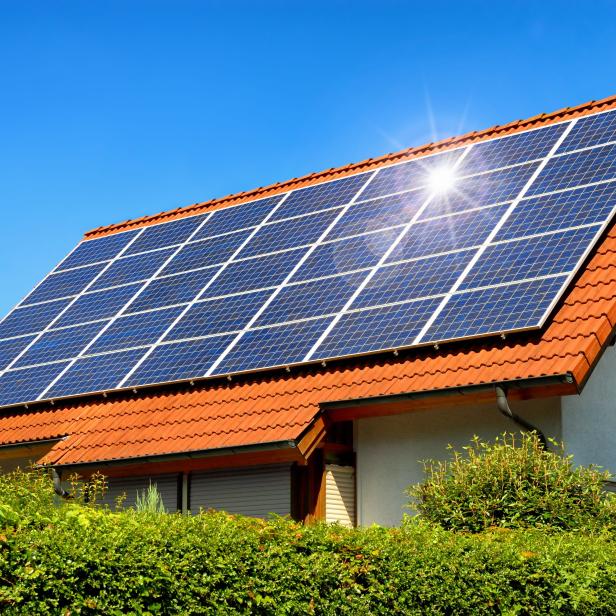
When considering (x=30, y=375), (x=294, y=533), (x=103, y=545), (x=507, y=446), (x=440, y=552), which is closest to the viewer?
(x=103, y=545)

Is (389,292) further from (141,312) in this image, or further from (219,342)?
(141,312)

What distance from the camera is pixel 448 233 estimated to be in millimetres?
17438

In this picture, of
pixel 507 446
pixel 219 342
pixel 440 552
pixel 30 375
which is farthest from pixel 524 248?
pixel 30 375

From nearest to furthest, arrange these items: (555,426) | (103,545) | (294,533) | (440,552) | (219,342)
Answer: (103,545) < (294,533) < (440,552) < (555,426) < (219,342)

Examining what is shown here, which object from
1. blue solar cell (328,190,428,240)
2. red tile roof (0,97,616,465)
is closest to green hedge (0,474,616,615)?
red tile roof (0,97,616,465)

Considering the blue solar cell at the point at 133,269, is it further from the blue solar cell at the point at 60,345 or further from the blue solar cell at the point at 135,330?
the blue solar cell at the point at 135,330

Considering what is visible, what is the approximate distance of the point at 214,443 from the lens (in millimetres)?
15477

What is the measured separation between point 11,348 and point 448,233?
9.09m

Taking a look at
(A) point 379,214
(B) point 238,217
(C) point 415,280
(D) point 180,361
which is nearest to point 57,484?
(D) point 180,361

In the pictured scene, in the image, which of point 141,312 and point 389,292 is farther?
point 141,312

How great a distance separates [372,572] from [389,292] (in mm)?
7460

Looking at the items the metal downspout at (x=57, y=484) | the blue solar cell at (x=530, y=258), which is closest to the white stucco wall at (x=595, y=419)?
the blue solar cell at (x=530, y=258)

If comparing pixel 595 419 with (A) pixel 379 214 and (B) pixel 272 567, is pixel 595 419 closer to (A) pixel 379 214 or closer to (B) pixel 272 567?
(A) pixel 379 214

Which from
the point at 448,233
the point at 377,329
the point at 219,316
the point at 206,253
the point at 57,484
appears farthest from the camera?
the point at 206,253
